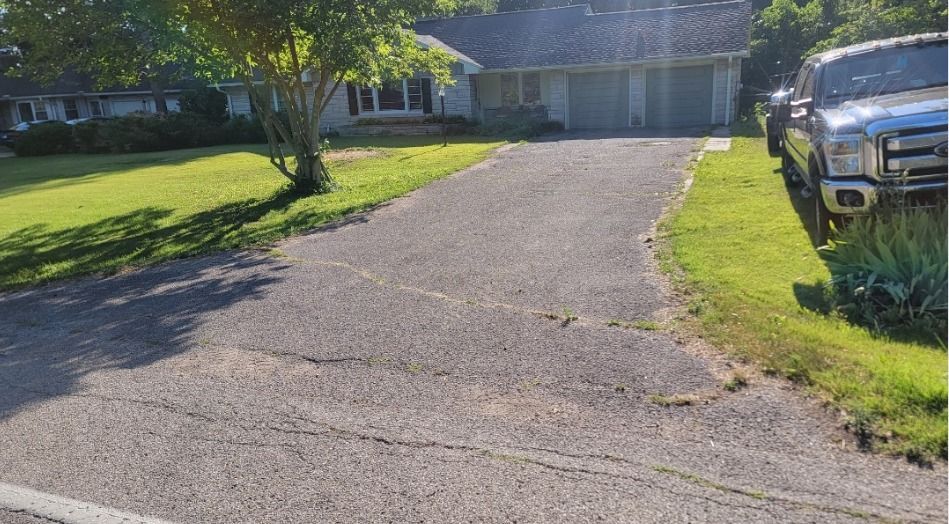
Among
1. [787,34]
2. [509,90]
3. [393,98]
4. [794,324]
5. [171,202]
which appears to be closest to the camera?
[794,324]

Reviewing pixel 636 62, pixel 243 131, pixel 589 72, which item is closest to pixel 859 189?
pixel 636 62

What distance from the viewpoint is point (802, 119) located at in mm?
7934

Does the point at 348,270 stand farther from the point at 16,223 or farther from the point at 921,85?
the point at 16,223

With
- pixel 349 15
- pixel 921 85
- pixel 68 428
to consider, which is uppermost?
pixel 349 15

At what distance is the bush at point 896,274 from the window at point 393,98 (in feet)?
77.9

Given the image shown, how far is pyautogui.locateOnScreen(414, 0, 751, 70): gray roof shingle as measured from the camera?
24109 mm

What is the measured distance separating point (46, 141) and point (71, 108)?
16322 millimetres

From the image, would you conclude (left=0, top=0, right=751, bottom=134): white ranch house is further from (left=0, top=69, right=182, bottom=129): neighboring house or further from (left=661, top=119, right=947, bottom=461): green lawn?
(left=0, top=69, right=182, bottom=129): neighboring house

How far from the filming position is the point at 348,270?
7.64 metres

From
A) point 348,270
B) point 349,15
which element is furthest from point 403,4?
point 348,270

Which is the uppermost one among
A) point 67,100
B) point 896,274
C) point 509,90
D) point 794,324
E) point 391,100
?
point 67,100

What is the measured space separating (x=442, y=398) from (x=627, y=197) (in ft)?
24.0

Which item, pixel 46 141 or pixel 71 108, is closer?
pixel 46 141

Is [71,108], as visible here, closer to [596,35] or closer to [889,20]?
[596,35]
